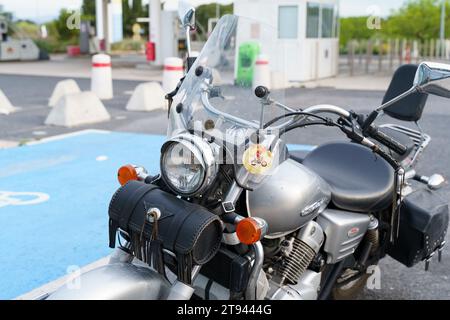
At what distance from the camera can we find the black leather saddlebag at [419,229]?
325 cm

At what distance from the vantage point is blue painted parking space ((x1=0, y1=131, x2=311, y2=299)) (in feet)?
13.2

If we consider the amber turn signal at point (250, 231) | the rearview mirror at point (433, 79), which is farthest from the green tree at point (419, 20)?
the amber turn signal at point (250, 231)

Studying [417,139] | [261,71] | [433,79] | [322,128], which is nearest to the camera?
[433,79]

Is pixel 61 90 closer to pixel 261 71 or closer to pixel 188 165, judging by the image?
pixel 261 71

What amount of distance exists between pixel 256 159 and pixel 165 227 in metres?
0.47

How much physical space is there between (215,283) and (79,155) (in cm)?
504

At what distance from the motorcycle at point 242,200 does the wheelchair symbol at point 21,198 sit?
276 centimetres

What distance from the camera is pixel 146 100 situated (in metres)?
11.4

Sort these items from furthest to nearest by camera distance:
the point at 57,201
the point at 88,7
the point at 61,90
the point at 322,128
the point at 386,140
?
the point at 88,7
the point at 61,90
the point at 322,128
the point at 57,201
the point at 386,140

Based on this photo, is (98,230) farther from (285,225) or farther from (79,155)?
(79,155)

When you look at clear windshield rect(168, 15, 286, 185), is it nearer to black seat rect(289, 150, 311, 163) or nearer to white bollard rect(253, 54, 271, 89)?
white bollard rect(253, 54, 271, 89)

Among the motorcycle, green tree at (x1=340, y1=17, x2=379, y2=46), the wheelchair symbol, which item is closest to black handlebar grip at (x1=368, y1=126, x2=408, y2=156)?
the motorcycle

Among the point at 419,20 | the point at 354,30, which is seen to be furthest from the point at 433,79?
the point at 354,30

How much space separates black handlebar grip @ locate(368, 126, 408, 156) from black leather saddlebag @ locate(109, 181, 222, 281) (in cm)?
96
